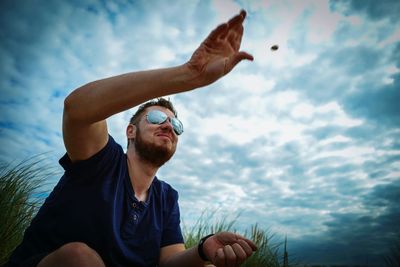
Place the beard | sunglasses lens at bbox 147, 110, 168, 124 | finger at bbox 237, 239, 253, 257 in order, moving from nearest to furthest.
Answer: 1. finger at bbox 237, 239, 253, 257
2. the beard
3. sunglasses lens at bbox 147, 110, 168, 124

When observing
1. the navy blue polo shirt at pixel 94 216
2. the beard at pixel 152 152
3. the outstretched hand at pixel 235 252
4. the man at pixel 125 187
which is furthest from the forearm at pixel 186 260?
the beard at pixel 152 152

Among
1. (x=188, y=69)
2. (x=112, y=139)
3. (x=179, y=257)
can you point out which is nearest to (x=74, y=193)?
(x=112, y=139)

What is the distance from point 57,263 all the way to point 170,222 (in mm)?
1681

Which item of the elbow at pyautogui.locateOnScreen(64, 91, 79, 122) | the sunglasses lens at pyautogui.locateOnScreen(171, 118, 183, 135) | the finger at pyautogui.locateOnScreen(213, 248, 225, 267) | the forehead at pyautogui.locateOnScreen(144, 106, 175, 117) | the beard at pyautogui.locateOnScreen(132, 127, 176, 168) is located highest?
the forehead at pyautogui.locateOnScreen(144, 106, 175, 117)

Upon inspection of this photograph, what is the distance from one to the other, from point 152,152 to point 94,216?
101 cm

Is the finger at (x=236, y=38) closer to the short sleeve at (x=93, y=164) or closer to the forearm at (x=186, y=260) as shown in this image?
the short sleeve at (x=93, y=164)

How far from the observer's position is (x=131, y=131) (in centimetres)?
346

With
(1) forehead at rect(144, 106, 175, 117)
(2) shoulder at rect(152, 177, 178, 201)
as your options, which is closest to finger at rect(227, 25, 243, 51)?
(1) forehead at rect(144, 106, 175, 117)

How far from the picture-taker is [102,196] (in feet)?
7.52

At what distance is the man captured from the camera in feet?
5.32

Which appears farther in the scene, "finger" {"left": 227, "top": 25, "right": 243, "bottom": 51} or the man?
"finger" {"left": 227, "top": 25, "right": 243, "bottom": 51}

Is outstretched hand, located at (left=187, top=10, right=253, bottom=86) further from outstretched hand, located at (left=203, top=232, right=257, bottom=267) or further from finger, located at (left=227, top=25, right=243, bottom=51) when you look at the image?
outstretched hand, located at (left=203, top=232, right=257, bottom=267)

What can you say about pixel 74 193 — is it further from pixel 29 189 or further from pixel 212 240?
pixel 29 189

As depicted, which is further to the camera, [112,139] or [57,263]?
[112,139]
